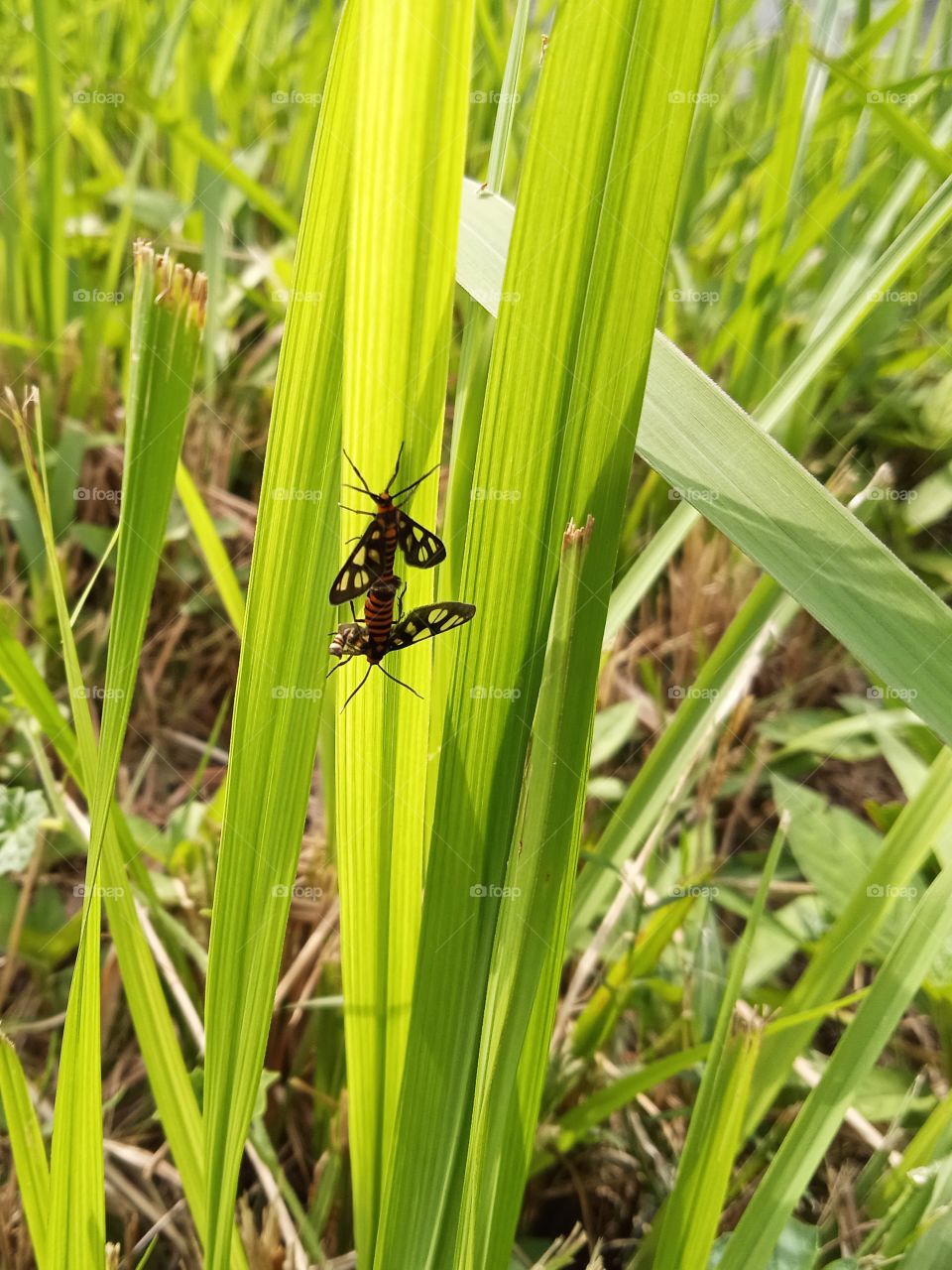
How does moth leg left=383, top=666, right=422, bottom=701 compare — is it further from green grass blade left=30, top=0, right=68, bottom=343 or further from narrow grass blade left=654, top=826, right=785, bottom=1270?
green grass blade left=30, top=0, right=68, bottom=343

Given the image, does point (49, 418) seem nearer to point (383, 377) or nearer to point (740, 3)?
point (383, 377)

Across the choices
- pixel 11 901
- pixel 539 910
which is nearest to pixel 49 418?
pixel 11 901

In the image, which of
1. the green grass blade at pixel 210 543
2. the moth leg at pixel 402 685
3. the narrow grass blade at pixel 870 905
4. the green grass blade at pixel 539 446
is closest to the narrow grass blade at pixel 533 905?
the green grass blade at pixel 539 446

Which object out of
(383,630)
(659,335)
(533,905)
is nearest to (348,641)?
(383,630)

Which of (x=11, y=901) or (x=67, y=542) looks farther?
(x=67, y=542)

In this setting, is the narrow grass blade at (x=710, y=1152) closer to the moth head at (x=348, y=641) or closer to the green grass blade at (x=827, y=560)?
the green grass blade at (x=827, y=560)

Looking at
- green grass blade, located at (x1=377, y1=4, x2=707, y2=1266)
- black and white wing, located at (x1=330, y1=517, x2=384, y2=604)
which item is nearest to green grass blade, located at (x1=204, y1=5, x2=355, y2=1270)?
black and white wing, located at (x1=330, y1=517, x2=384, y2=604)
